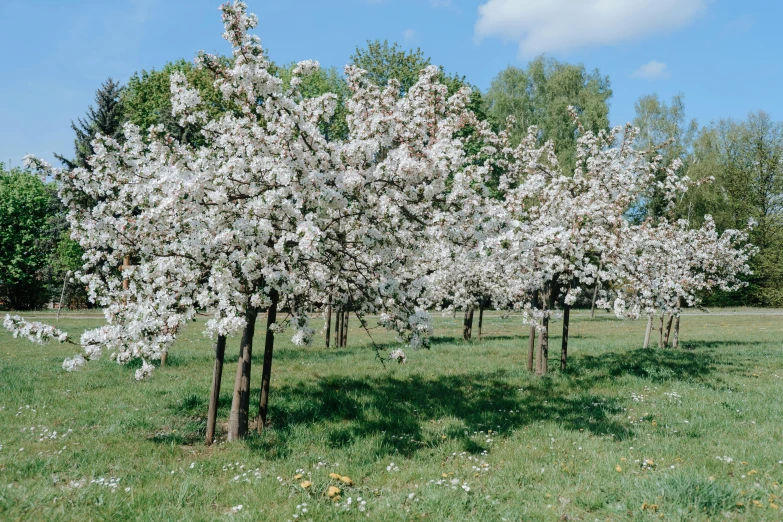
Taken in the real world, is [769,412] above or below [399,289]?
below

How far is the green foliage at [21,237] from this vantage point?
4681cm

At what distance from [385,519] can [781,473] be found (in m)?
5.10

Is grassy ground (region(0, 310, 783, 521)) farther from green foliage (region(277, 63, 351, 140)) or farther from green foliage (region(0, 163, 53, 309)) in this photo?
green foliage (region(0, 163, 53, 309))

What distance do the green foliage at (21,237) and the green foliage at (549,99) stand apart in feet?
138

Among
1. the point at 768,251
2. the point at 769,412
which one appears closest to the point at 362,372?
the point at 769,412

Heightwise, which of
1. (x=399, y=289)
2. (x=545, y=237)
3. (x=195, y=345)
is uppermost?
(x=545, y=237)

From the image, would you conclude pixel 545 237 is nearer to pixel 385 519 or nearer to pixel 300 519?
pixel 385 519

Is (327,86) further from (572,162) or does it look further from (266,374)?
(266,374)

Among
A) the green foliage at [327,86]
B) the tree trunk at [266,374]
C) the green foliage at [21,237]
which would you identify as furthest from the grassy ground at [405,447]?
the green foliage at [21,237]

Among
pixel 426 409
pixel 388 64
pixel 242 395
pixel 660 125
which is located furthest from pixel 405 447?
pixel 660 125

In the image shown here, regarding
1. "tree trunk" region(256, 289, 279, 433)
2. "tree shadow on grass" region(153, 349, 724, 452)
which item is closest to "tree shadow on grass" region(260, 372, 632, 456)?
"tree shadow on grass" region(153, 349, 724, 452)

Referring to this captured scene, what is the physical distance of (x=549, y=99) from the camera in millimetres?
46719

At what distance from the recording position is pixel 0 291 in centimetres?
4931

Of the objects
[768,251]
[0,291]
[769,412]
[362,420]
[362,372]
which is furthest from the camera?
[0,291]
